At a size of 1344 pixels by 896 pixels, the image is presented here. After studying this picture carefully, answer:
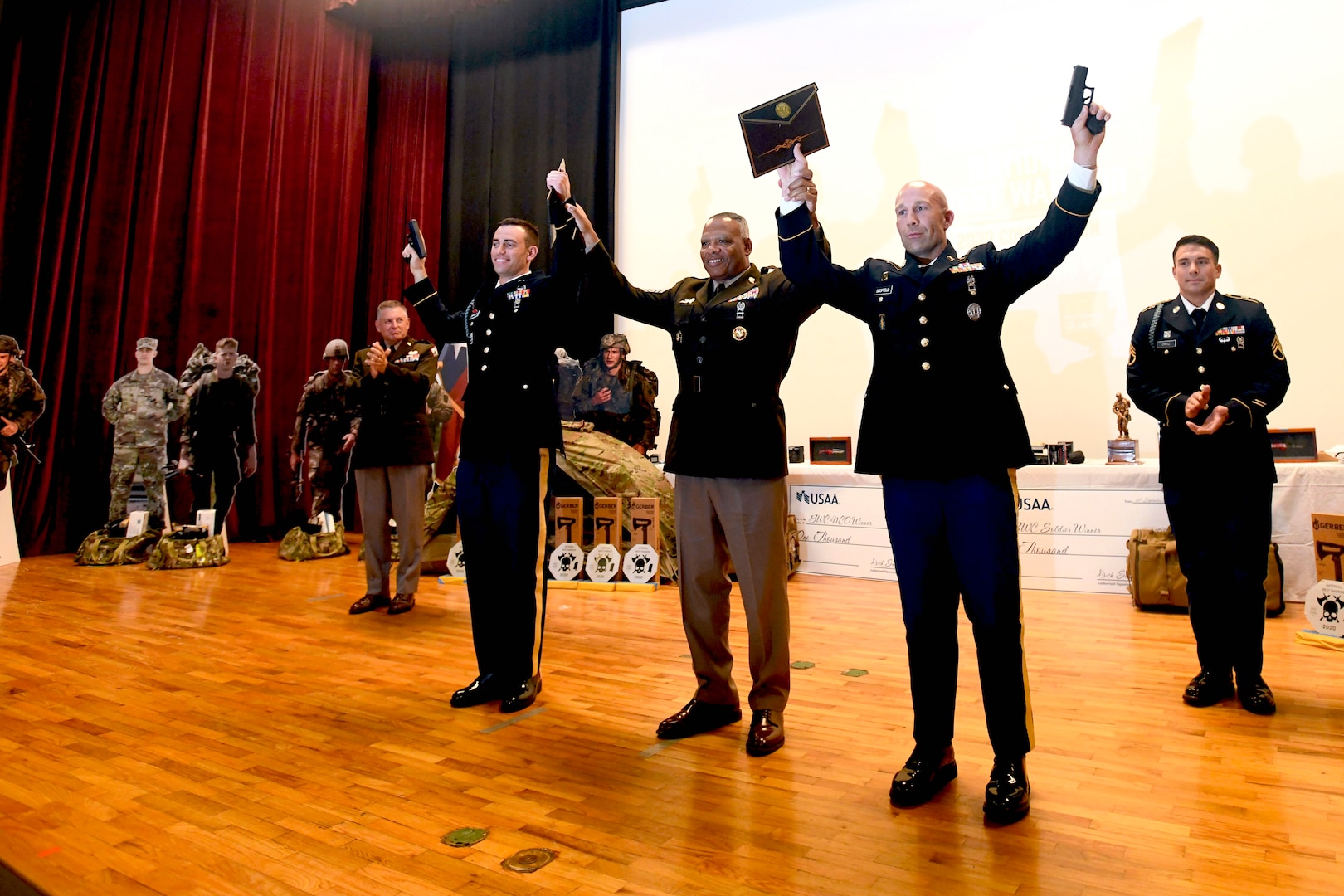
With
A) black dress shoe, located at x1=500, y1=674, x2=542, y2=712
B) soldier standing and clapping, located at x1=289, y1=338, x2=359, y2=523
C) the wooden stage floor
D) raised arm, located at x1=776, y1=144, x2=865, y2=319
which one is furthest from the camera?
soldier standing and clapping, located at x1=289, y1=338, x2=359, y2=523

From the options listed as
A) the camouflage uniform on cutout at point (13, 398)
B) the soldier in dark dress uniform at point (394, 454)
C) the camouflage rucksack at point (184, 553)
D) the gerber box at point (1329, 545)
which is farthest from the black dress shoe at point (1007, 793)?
the camouflage uniform on cutout at point (13, 398)

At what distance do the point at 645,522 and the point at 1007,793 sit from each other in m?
3.46

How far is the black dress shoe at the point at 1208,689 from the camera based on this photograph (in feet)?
8.35

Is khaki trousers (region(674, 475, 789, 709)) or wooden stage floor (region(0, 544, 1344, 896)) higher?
khaki trousers (region(674, 475, 789, 709))

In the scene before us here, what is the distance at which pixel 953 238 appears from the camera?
19.6ft

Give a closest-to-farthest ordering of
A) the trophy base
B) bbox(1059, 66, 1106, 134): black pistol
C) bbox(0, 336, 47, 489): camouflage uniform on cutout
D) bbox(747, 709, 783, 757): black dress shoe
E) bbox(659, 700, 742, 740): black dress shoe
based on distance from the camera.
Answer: bbox(1059, 66, 1106, 134): black pistol
bbox(747, 709, 783, 757): black dress shoe
bbox(659, 700, 742, 740): black dress shoe
the trophy base
bbox(0, 336, 47, 489): camouflage uniform on cutout

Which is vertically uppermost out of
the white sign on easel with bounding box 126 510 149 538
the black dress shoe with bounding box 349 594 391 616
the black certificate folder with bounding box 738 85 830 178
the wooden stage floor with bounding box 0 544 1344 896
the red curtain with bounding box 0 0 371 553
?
the red curtain with bounding box 0 0 371 553

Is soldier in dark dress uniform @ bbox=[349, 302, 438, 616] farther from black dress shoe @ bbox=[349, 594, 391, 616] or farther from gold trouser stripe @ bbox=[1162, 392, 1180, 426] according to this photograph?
gold trouser stripe @ bbox=[1162, 392, 1180, 426]

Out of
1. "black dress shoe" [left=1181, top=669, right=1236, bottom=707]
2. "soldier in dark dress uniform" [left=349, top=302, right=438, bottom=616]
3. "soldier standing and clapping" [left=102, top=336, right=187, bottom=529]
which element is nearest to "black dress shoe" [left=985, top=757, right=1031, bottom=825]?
"black dress shoe" [left=1181, top=669, right=1236, bottom=707]

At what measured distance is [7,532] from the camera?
557 cm

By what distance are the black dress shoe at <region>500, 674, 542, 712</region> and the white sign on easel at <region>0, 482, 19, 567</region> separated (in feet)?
16.1

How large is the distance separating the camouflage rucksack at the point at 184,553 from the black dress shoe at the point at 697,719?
450 cm

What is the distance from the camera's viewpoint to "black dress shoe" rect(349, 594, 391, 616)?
157 inches

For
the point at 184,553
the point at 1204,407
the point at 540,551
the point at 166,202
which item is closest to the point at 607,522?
the point at 540,551
